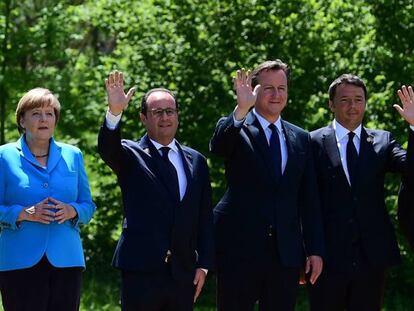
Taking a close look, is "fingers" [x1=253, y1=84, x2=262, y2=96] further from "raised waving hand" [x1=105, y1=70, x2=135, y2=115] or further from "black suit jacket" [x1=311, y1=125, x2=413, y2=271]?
"raised waving hand" [x1=105, y1=70, x2=135, y2=115]

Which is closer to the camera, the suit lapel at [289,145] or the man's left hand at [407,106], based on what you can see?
the suit lapel at [289,145]

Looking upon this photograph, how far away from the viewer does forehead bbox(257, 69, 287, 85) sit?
6.95 m

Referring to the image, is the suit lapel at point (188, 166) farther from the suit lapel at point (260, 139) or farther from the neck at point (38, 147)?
the neck at point (38, 147)

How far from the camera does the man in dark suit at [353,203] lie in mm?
7051

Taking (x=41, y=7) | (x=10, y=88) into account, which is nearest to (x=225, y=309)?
(x=10, y=88)

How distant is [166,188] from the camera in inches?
260

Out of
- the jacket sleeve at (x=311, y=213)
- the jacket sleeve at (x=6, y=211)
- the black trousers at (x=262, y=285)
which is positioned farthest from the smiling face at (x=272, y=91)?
the jacket sleeve at (x=6, y=211)

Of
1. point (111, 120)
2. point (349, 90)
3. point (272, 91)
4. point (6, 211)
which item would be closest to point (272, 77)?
point (272, 91)

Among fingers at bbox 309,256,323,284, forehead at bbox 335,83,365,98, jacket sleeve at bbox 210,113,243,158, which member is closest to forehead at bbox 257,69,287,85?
jacket sleeve at bbox 210,113,243,158

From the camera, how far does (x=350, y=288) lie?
279 inches

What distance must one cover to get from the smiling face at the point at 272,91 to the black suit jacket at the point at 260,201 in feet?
0.43

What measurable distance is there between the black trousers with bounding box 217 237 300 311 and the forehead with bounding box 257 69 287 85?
40.8 inches

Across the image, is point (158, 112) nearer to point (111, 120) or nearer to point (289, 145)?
point (111, 120)

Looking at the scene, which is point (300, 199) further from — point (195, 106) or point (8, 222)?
point (195, 106)
